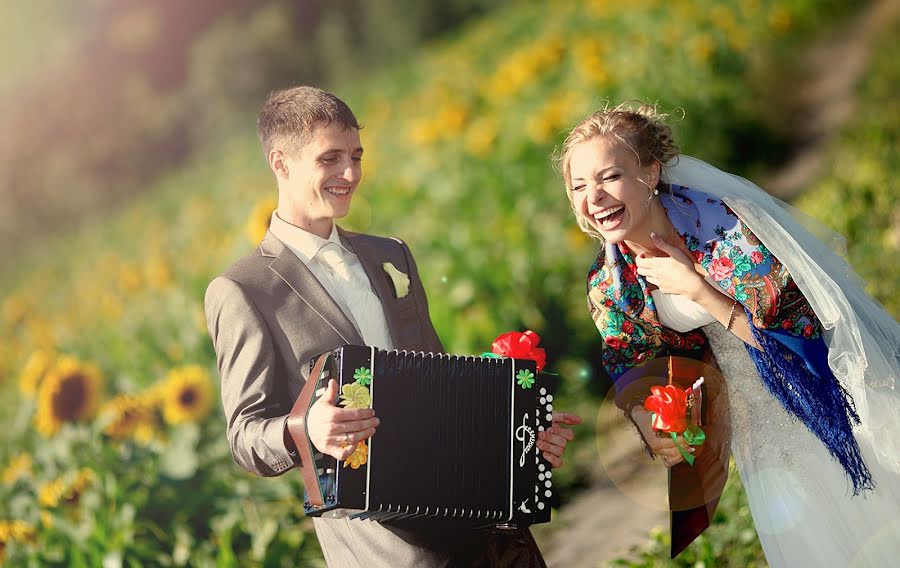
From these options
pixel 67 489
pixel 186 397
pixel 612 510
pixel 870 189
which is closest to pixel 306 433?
pixel 67 489

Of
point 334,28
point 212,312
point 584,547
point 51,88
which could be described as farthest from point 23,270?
point 212,312

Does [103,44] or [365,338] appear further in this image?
[103,44]

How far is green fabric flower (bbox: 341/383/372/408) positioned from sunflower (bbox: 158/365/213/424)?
8.58 ft

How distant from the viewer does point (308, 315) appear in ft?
8.02

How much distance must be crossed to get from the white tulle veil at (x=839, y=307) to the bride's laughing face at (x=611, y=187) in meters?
0.19

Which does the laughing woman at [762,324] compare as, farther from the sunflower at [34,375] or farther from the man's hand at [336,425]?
the sunflower at [34,375]

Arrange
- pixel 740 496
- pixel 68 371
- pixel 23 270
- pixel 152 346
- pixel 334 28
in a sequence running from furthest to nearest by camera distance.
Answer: pixel 334 28
pixel 23 270
pixel 152 346
pixel 68 371
pixel 740 496

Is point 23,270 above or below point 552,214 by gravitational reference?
above

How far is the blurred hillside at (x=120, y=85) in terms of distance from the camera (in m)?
11.5

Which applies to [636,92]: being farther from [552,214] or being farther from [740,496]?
[740,496]

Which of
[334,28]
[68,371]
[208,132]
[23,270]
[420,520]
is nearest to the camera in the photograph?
[420,520]

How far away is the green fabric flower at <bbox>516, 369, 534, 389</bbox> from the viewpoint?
241 centimetres

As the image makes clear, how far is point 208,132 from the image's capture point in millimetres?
11672

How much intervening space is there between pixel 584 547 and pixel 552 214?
2.86 metres
